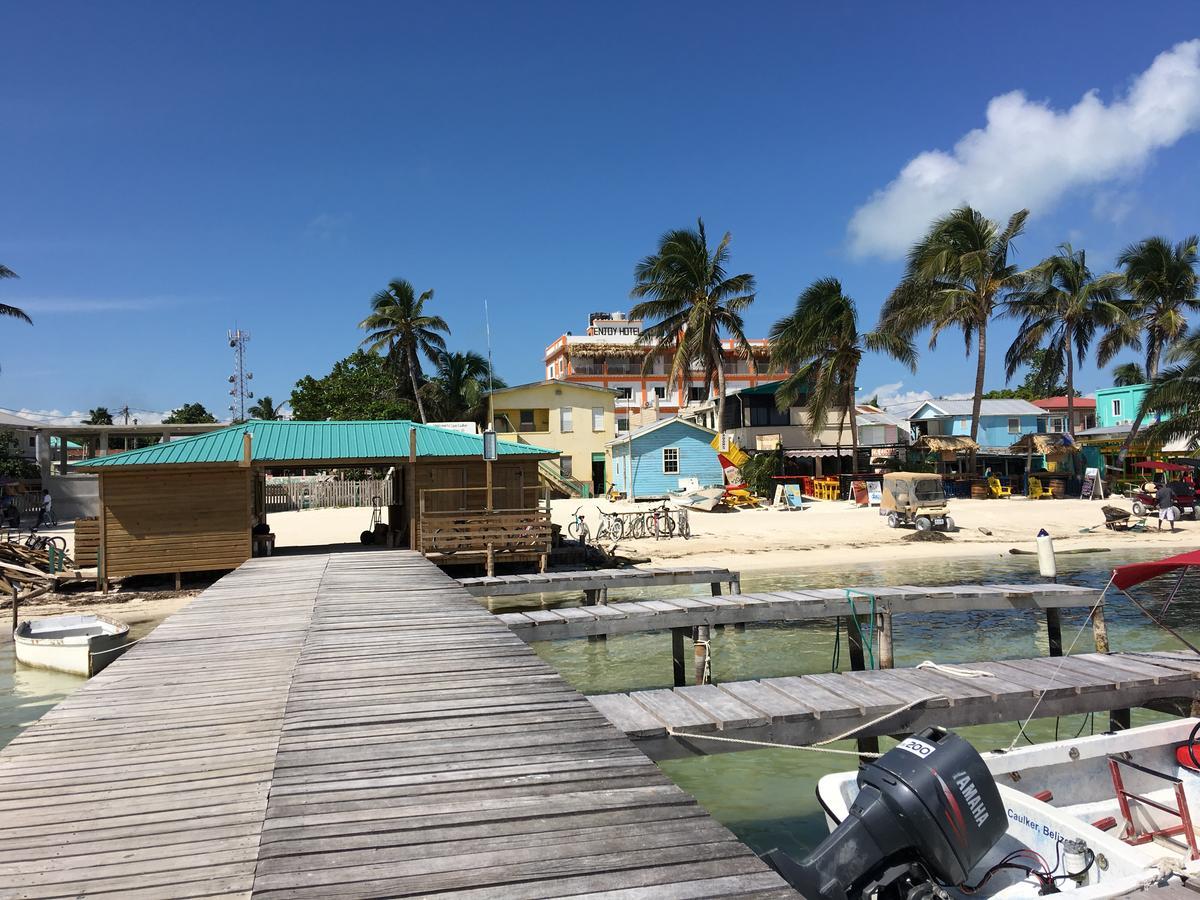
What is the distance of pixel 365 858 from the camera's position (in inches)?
142

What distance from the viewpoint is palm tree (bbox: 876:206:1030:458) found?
4088cm

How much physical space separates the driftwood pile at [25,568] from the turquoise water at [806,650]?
10.8m

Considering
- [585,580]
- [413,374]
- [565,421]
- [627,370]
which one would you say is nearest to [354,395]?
[413,374]

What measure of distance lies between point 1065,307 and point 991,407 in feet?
38.1

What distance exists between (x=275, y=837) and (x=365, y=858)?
0.55 metres

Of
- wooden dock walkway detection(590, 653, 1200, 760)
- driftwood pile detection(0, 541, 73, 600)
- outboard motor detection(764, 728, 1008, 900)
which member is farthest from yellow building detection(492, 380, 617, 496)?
outboard motor detection(764, 728, 1008, 900)

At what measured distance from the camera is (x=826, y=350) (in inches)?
1679

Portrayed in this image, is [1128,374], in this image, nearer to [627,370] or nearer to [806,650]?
[627,370]

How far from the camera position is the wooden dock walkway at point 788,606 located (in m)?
11.3

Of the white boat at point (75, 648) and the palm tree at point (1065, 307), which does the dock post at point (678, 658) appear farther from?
the palm tree at point (1065, 307)

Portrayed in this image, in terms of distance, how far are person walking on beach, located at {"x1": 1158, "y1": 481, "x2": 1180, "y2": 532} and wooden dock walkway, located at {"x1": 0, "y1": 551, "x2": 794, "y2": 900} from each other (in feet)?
99.8

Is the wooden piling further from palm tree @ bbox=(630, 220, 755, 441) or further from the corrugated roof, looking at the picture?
the corrugated roof

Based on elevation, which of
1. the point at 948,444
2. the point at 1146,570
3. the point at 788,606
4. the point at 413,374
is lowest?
the point at 788,606

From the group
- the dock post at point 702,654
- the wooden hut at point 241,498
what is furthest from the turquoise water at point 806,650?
the wooden hut at point 241,498
